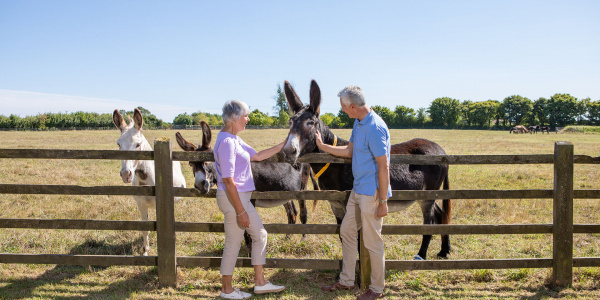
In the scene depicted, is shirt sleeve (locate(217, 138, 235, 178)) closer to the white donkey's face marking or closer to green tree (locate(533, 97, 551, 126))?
the white donkey's face marking

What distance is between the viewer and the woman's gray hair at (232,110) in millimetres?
3635

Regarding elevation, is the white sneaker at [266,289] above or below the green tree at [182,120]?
below

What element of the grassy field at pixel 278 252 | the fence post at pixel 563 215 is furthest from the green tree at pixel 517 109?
the fence post at pixel 563 215

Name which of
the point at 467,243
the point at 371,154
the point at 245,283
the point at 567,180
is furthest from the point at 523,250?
the point at 245,283

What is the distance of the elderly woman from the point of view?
11.7 feet

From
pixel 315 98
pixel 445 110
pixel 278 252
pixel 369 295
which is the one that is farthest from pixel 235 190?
pixel 445 110

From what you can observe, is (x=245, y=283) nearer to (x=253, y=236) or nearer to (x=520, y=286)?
(x=253, y=236)

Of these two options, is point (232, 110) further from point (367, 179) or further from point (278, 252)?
→ point (278, 252)

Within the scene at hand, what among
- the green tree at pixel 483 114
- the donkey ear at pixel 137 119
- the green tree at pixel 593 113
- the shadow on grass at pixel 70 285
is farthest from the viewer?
the green tree at pixel 483 114

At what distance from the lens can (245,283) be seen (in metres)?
4.53

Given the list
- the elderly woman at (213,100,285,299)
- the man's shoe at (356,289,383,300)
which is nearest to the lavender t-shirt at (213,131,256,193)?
the elderly woman at (213,100,285,299)

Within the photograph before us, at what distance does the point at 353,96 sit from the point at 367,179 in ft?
2.86

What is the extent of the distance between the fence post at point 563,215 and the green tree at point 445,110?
14105cm

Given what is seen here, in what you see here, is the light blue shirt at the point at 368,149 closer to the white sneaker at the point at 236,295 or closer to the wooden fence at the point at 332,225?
the wooden fence at the point at 332,225
